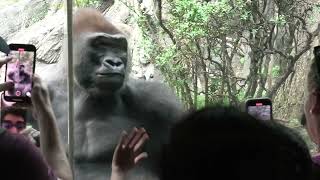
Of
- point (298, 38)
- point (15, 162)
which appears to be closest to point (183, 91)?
point (298, 38)

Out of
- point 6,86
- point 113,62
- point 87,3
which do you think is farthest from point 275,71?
point 6,86

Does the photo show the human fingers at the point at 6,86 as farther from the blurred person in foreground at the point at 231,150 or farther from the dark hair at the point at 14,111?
the blurred person in foreground at the point at 231,150

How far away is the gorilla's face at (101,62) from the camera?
6.09ft

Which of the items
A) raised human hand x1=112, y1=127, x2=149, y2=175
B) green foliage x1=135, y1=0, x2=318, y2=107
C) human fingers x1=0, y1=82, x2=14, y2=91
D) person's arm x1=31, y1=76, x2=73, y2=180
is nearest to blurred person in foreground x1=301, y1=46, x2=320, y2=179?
raised human hand x1=112, y1=127, x2=149, y2=175

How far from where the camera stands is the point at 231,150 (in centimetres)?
58

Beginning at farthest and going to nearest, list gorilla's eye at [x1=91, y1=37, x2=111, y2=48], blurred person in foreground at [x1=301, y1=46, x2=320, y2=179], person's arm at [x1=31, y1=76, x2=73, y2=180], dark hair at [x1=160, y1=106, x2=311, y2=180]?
gorilla's eye at [x1=91, y1=37, x2=111, y2=48] < person's arm at [x1=31, y1=76, x2=73, y2=180] < blurred person in foreground at [x1=301, y1=46, x2=320, y2=179] < dark hair at [x1=160, y1=106, x2=311, y2=180]

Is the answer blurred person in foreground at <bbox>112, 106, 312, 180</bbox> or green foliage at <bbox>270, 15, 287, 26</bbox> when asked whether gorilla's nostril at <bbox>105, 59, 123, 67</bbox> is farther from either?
blurred person in foreground at <bbox>112, 106, 312, 180</bbox>

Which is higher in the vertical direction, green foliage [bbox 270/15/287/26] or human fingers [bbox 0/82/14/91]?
green foliage [bbox 270/15/287/26]

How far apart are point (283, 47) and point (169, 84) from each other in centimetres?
45

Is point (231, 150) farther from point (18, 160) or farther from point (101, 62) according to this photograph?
point (101, 62)

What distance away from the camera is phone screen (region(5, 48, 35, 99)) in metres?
1.21

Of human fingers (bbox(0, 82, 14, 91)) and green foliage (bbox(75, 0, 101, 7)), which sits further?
green foliage (bbox(75, 0, 101, 7))

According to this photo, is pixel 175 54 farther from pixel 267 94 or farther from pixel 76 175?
pixel 76 175

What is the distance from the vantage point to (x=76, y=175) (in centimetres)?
180
